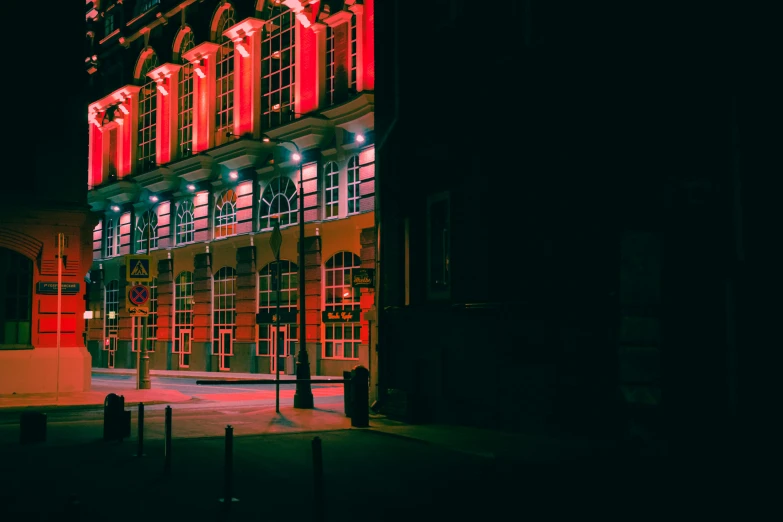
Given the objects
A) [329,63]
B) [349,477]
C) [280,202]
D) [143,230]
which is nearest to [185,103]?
[143,230]

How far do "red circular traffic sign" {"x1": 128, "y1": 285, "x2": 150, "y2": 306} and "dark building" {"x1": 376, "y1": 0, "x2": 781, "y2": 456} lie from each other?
9776 mm

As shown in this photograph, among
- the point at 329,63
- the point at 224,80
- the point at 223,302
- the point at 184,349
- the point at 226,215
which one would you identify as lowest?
the point at 184,349

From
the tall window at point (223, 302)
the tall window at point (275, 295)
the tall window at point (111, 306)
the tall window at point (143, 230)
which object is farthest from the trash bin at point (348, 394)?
the tall window at point (111, 306)

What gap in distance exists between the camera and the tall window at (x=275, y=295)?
4172 centimetres

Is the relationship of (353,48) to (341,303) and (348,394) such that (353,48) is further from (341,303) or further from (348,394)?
(348,394)

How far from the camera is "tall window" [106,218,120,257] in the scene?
5725 cm

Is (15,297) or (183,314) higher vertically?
(15,297)

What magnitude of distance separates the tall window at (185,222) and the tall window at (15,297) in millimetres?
21643

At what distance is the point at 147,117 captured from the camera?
178 ft

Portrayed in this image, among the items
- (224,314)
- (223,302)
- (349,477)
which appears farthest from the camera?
(223,302)

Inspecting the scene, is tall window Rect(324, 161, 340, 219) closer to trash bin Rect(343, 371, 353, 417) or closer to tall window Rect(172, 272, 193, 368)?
tall window Rect(172, 272, 193, 368)

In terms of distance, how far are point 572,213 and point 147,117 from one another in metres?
43.4

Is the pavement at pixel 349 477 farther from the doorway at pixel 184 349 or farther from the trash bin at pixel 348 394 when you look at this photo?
the doorway at pixel 184 349

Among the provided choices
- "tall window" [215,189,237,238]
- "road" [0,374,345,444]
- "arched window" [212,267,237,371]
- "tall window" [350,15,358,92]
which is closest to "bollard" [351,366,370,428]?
"road" [0,374,345,444]
